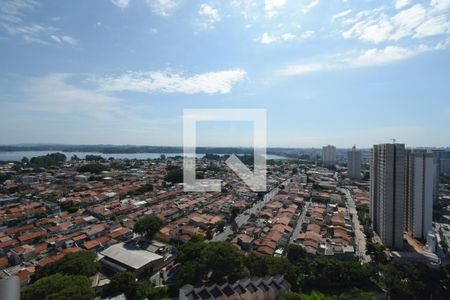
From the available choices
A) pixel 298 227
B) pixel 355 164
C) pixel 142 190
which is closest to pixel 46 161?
pixel 142 190

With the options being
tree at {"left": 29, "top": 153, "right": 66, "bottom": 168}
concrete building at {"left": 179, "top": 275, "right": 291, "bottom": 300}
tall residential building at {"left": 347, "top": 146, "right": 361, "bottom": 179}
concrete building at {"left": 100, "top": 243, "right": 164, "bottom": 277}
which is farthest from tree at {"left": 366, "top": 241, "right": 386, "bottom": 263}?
tree at {"left": 29, "top": 153, "right": 66, "bottom": 168}

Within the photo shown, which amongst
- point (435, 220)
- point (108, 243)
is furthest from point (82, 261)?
point (435, 220)

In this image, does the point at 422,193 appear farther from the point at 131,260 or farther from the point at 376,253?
the point at 131,260

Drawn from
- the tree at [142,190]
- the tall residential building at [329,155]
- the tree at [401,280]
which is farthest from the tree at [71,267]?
the tall residential building at [329,155]

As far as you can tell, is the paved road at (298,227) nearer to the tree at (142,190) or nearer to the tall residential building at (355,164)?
the tree at (142,190)

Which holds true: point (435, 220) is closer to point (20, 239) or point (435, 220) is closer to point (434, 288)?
point (434, 288)
